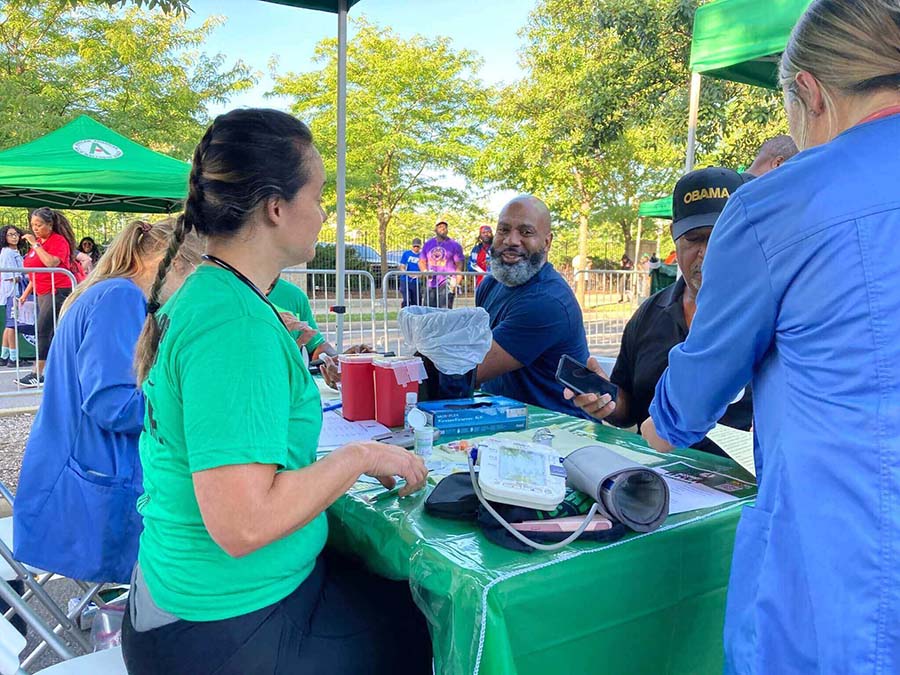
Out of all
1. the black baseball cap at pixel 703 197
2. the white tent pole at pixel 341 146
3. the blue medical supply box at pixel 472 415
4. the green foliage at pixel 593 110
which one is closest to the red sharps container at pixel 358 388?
the blue medical supply box at pixel 472 415

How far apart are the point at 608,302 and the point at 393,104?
10066 mm

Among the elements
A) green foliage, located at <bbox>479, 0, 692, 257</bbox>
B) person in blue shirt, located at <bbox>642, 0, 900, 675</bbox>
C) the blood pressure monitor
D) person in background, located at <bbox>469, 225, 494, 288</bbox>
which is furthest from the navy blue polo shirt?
green foliage, located at <bbox>479, 0, 692, 257</bbox>

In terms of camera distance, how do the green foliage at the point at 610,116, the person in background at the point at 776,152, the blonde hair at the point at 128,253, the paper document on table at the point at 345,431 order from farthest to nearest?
the green foliage at the point at 610,116 < the person in background at the point at 776,152 < the blonde hair at the point at 128,253 < the paper document on table at the point at 345,431

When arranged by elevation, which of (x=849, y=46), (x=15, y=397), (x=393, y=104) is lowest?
(x=15, y=397)

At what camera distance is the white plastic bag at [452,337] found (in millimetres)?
2070

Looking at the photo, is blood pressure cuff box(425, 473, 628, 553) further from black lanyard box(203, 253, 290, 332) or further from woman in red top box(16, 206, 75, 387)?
woman in red top box(16, 206, 75, 387)

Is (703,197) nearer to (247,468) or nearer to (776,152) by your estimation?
(776,152)

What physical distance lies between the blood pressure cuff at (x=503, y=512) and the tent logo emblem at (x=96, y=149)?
7139mm

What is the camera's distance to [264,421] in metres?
1.05

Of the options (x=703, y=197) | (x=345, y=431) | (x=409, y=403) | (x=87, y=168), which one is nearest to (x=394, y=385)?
(x=409, y=403)

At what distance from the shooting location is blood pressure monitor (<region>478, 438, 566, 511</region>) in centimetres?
118

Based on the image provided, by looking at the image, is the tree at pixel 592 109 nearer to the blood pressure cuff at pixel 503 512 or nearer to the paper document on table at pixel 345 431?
the paper document on table at pixel 345 431

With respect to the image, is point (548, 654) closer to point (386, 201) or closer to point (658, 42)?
point (658, 42)

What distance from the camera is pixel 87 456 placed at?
1936 millimetres
